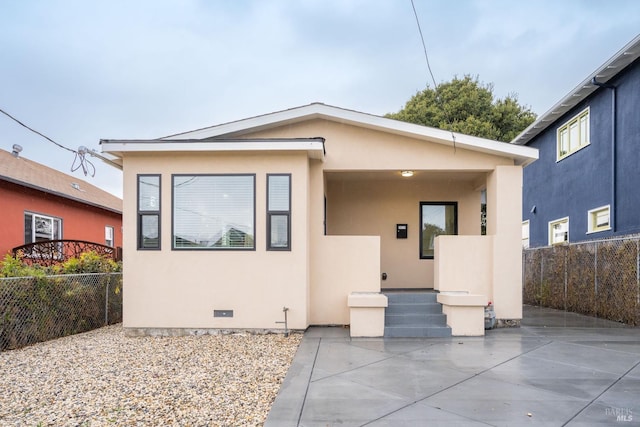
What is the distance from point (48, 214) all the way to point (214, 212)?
8.54 metres

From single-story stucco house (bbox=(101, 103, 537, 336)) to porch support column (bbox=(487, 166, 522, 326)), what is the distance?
19 mm

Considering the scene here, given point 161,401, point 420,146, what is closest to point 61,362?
point 161,401

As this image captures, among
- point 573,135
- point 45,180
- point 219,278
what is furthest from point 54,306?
point 573,135

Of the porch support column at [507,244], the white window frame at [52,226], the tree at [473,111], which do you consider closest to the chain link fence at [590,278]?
the porch support column at [507,244]

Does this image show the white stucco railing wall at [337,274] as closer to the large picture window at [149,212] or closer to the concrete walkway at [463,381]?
the concrete walkway at [463,381]

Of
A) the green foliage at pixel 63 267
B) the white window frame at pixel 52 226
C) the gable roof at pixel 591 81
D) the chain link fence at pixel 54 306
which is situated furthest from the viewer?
the white window frame at pixel 52 226

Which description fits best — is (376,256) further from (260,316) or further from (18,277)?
(18,277)

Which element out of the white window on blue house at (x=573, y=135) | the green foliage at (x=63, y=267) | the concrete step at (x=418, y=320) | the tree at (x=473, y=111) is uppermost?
the tree at (x=473, y=111)

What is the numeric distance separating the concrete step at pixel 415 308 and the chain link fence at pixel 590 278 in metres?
3.99

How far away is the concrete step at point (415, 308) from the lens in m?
7.16

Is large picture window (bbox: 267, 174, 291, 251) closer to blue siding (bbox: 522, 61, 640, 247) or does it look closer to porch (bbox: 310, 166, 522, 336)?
porch (bbox: 310, 166, 522, 336)

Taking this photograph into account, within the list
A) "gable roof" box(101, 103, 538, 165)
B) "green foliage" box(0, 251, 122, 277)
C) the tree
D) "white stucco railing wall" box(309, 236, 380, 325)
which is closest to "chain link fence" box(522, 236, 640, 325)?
"gable roof" box(101, 103, 538, 165)

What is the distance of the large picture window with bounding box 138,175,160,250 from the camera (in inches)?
265
